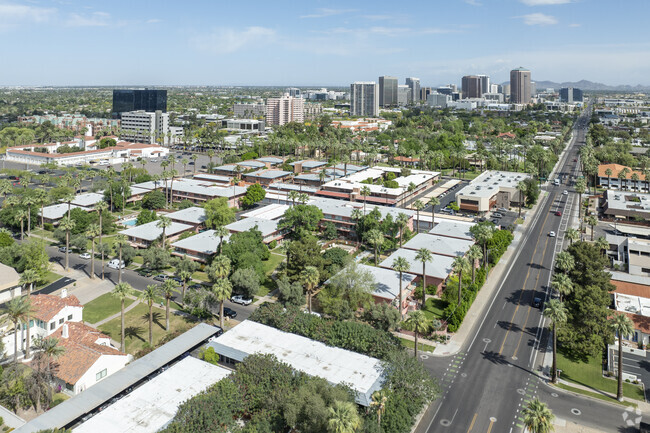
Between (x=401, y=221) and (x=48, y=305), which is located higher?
(x=401, y=221)

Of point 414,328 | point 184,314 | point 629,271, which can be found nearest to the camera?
point 414,328

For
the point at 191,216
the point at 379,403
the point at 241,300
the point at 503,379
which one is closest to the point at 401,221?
the point at 241,300

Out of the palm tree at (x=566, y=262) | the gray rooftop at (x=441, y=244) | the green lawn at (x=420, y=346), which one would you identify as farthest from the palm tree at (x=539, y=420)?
the gray rooftop at (x=441, y=244)

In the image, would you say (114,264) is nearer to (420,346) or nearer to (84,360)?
(84,360)

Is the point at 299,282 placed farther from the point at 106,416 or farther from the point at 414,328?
the point at 106,416

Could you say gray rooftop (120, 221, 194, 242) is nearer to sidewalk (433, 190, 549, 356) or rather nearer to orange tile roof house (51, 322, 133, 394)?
orange tile roof house (51, 322, 133, 394)

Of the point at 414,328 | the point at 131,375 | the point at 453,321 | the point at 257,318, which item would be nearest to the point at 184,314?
the point at 257,318

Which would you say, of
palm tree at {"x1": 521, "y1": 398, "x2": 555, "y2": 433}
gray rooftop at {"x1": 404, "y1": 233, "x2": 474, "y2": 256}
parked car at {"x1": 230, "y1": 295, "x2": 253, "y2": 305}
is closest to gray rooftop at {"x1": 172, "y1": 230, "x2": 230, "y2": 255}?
parked car at {"x1": 230, "y1": 295, "x2": 253, "y2": 305}
